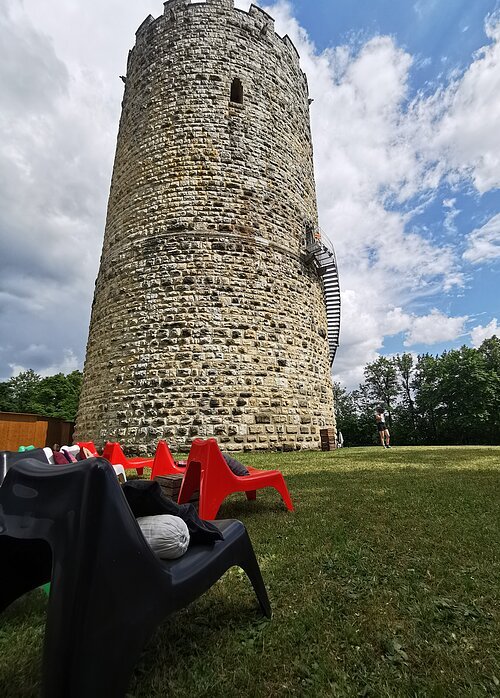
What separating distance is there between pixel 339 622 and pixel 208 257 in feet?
29.4

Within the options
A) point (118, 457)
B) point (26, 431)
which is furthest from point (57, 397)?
point (118, 457)

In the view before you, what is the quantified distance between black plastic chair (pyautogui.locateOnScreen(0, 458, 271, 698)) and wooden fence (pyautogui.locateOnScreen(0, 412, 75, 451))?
10.3m

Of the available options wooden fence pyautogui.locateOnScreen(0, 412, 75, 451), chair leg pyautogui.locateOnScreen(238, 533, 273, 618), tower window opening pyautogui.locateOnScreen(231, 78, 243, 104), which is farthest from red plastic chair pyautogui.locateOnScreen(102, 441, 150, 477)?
tower window opening pyautogui.locateOnScreen(231, 78, 243, 104)

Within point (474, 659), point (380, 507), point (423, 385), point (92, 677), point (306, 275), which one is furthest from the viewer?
point (423, 385)

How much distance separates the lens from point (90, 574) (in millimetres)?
1023

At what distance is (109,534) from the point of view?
1072 mm

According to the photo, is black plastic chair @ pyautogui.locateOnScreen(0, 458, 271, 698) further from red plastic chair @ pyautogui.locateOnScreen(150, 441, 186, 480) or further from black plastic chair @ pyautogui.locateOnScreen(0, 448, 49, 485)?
red plastic chair @ pyautogui.locateOnScreen(150, 441, 186, 480)

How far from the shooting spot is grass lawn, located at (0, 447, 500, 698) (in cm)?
138

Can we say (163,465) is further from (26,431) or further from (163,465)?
(26,431)

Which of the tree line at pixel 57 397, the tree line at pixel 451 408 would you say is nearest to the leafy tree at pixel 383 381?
the tree line at pixel 451 408

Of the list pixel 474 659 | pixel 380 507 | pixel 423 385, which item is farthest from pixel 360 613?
pixel 423 385

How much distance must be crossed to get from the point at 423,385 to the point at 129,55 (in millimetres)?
31362

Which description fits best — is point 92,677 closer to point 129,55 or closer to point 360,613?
point 360,613

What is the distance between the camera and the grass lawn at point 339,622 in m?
1.38
